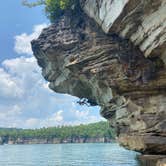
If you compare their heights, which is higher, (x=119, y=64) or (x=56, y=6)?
(x=56, y=6)

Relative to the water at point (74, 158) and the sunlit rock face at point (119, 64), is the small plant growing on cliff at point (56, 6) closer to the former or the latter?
the sunlit rock face at point (119, 64)

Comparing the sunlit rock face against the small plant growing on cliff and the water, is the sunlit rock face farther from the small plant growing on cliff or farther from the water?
the water

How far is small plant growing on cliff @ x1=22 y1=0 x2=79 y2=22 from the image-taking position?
109ft

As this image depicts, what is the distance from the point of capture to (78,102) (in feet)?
130

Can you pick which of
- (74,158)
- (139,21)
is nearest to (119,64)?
(139,21)

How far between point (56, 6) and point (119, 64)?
1098 centimetres

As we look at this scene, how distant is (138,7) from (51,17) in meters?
15.5

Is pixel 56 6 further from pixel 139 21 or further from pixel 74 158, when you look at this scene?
pixel 74 158

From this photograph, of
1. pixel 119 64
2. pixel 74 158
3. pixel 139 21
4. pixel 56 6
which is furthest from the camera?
pixel 74 158

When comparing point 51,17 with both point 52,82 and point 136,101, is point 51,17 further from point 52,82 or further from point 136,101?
point 136,101

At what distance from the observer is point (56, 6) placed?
1401 inches

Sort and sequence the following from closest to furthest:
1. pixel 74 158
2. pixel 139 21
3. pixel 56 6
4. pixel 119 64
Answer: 1. pixel 139 21
2. pixel 119 64
3. pixel 56 6
4. pixel 74 158

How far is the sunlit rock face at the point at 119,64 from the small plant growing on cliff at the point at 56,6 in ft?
3.05

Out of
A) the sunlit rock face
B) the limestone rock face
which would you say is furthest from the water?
the limestone rock face
